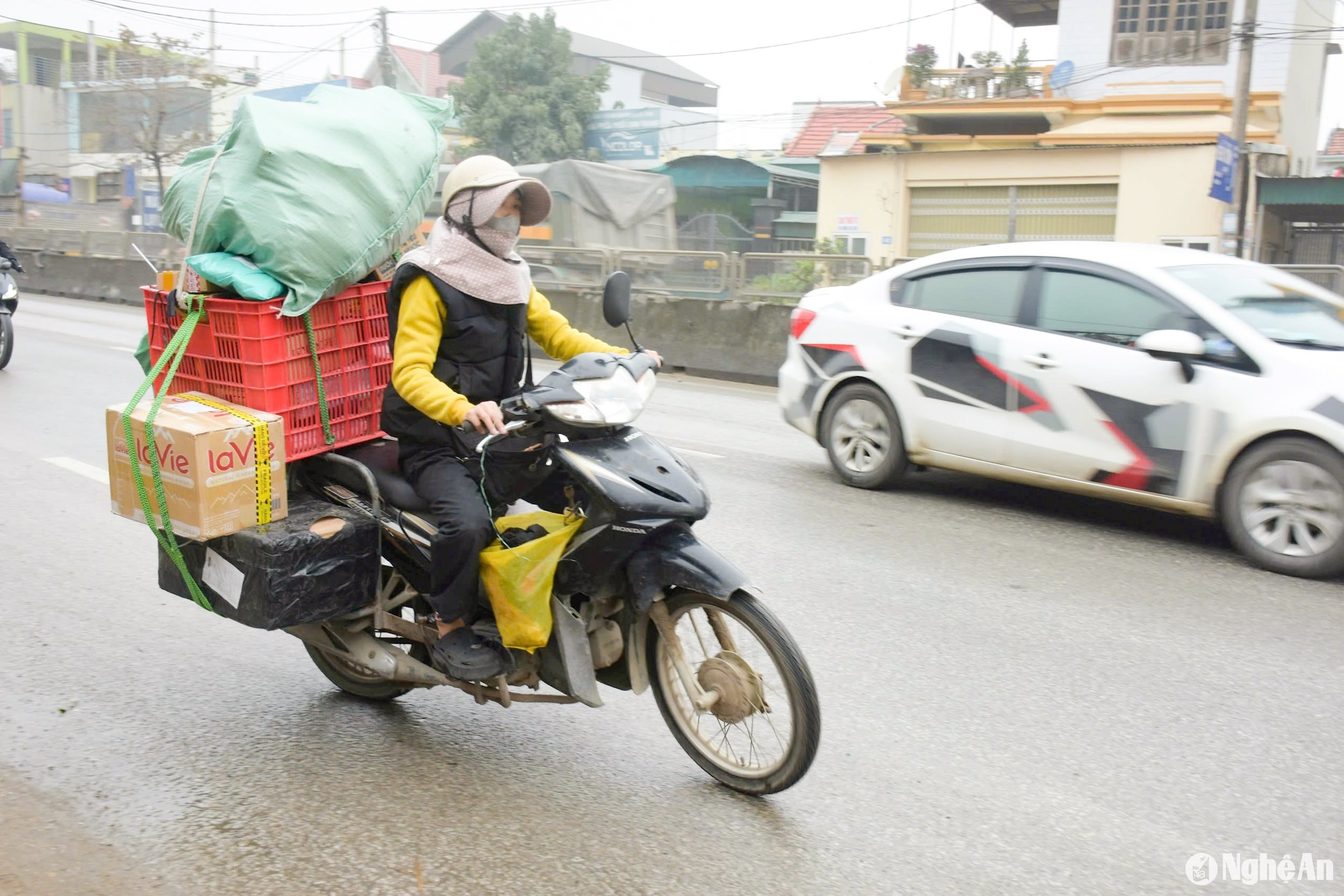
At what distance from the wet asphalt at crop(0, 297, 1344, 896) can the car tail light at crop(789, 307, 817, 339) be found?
223cm

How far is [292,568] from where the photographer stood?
135 inches

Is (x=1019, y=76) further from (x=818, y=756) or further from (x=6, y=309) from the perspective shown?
(x=818, y=756)

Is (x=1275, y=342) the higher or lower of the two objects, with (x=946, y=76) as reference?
lower

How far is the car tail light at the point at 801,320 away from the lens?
805 centimetres

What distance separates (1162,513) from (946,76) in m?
23.2

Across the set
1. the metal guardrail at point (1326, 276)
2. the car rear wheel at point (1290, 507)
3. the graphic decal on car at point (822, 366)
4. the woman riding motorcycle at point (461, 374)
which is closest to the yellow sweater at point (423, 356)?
the woman riding motorcycle at point (461, 374)

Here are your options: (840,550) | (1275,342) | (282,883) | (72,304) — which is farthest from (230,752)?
(72,304)

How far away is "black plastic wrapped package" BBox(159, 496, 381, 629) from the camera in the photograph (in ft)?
11.2

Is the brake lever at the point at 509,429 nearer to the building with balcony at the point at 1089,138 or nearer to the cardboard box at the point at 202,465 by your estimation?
the cardboard box at the point at 202,465

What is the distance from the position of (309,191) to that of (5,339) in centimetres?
1027

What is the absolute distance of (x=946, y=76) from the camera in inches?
1108

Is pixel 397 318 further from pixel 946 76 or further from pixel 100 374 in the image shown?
pixel 946 76

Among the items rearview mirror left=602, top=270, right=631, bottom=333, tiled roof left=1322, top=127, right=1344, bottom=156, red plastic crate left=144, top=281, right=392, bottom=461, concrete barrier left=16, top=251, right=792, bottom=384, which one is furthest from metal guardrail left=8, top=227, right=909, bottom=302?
tiled roof left=1322, top=127, right=1344, bottom=156

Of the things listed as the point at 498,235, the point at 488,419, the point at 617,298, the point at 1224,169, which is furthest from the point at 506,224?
the point at 1224,169
